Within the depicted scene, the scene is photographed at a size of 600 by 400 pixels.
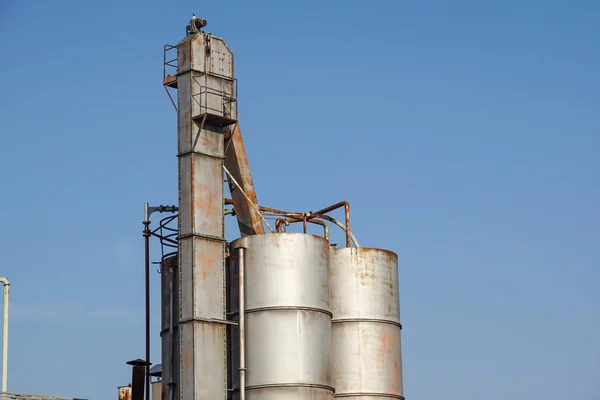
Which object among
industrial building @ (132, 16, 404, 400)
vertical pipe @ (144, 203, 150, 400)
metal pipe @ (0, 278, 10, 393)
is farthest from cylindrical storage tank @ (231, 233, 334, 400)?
metal pipe @ (0, 278, 10, 393)

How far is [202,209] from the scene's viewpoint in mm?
39500

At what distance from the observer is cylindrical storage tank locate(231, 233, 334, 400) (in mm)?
38656

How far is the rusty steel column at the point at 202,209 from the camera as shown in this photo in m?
38.2

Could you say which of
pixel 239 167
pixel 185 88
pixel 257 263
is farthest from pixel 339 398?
pixel 185 88

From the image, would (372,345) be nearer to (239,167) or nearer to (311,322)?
(311,322)

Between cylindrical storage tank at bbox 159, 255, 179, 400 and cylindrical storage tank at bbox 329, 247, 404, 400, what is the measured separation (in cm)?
510

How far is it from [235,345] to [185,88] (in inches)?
324

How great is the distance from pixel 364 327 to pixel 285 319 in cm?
377

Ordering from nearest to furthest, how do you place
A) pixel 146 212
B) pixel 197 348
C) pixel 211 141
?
pixel 197 348, pixel 211 141, pixel 146 212

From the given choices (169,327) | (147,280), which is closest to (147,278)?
(147,280)

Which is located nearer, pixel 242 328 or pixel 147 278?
pixel 242 328

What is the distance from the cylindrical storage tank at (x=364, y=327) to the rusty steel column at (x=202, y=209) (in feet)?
14.9

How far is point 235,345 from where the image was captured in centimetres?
3956

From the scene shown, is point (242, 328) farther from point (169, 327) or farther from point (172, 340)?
point (169, 327)
